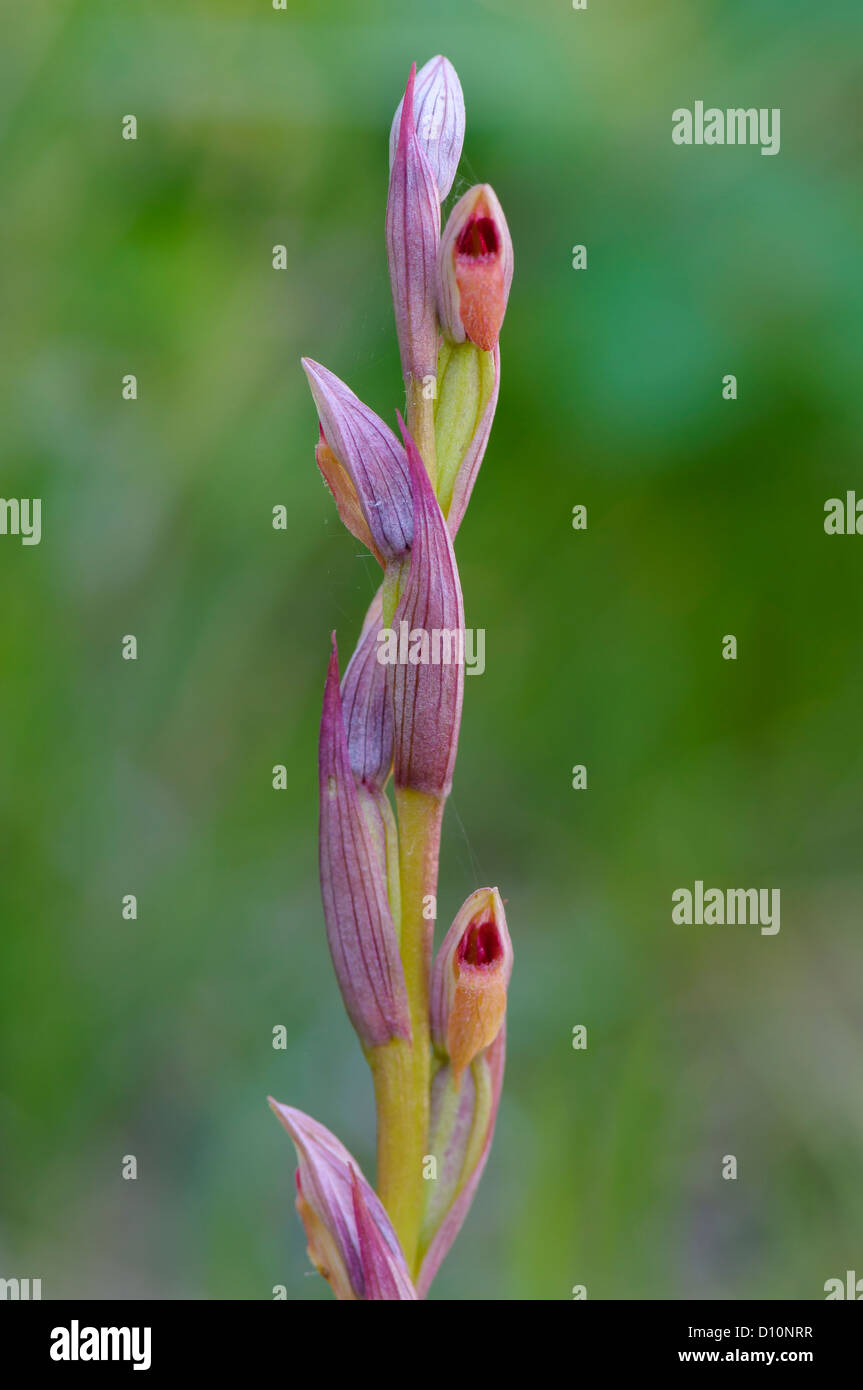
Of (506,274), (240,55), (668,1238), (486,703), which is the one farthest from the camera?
Result: (486,703)

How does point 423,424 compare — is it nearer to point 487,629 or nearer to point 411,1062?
point 411,1062

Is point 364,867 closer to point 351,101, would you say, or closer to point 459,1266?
point 459,1266

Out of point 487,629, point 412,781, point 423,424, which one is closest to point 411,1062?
point 412,781

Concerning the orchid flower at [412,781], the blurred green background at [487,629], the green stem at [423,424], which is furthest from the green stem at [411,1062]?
the blurred green background at [487,629]

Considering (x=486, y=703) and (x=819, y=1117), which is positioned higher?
(x=486, y=703)

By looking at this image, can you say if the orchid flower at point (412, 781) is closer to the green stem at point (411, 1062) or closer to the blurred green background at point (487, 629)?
the green stem at point (411, 1062)

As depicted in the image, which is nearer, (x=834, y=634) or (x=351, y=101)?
(x=351, y=101)

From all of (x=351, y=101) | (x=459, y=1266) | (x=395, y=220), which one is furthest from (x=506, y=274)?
(x=459, y=1266)
